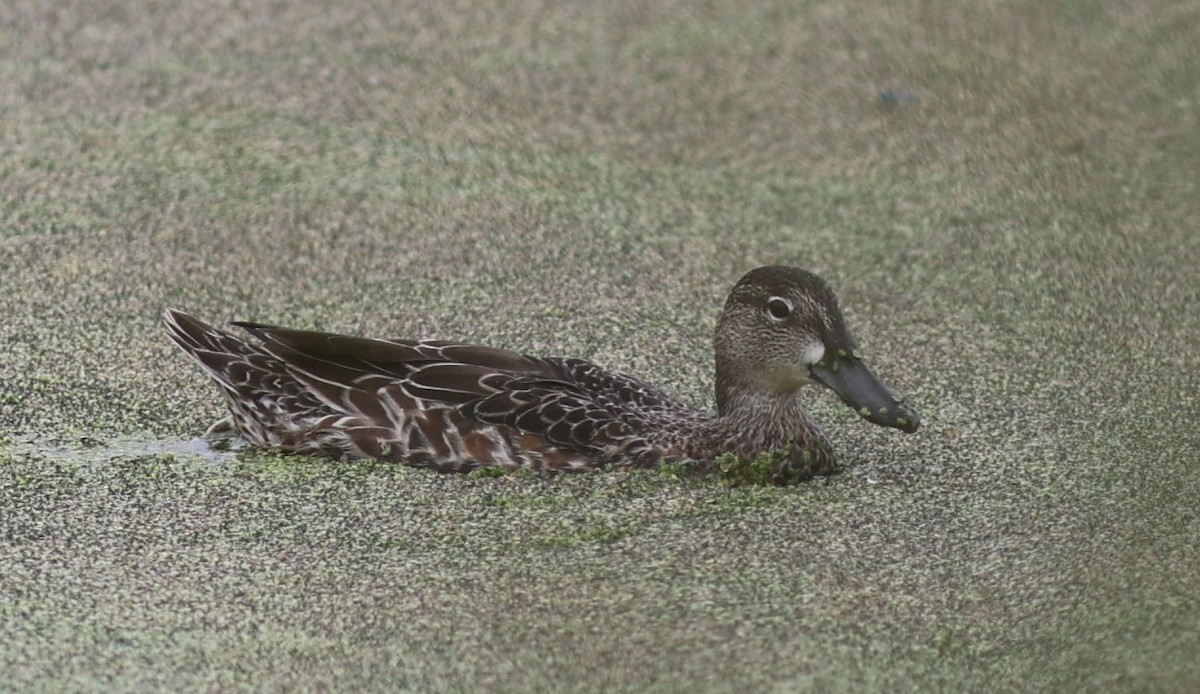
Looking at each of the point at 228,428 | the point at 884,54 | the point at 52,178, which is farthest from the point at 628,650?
the point at 884,54

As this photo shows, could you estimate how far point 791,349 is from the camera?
4.29m

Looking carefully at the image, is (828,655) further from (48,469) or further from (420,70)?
(420,70)

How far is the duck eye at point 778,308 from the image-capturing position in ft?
14.1

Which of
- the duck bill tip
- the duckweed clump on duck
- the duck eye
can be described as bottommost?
the duckweed clump on duck

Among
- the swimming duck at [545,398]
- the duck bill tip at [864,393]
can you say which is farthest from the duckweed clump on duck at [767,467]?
the duck bill tip at [864,393]

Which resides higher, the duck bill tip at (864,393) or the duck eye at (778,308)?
the duck eye at (778,308)

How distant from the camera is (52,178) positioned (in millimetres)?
5992

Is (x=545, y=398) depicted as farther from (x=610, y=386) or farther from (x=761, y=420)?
(x=761, y=420)

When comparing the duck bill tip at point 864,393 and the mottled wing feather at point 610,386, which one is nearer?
the duck bill tip at point 864,393

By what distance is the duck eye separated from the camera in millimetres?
4289

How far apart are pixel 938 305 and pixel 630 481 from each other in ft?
5.23

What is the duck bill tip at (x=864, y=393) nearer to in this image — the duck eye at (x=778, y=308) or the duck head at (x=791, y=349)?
the duck head at (x=791, y=349)

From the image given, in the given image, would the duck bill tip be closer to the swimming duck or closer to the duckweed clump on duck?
the swimming duck

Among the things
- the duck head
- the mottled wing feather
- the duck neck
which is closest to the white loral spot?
the duck head
